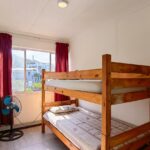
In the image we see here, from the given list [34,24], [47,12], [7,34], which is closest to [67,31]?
[34,24]

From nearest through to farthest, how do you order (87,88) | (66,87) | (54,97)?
(87,88), (66,87), (54,97)

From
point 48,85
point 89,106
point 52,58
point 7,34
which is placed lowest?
point 89,106

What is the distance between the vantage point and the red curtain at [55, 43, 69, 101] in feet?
13.1

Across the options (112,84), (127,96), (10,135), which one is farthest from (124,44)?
(10,135)

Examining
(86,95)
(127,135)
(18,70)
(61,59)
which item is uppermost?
(61,59)

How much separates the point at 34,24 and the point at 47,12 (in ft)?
2.20

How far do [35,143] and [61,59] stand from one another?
7.35 feet

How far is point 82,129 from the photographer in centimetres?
216

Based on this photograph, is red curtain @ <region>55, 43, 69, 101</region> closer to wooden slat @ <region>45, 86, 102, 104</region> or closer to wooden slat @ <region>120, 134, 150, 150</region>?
wooden slat @ <region>45, 86, 102, 104</region>

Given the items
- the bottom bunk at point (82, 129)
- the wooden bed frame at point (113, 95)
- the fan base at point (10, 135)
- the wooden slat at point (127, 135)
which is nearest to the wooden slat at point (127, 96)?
the wooden bed frame at point (113, 95)

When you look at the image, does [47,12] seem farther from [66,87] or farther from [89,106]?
[89,106]

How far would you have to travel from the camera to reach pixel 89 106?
3.43 metres

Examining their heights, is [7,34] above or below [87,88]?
above

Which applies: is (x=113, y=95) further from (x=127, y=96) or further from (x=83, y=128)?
(x=83, y=128)
